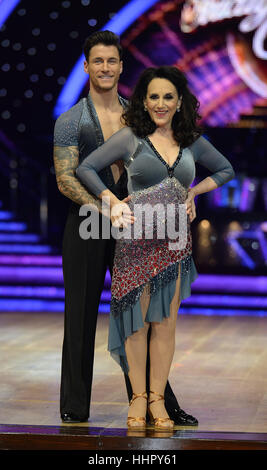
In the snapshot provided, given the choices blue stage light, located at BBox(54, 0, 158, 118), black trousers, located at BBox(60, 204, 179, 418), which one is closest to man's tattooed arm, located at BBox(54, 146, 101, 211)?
black trousers, located at BBox(60, 204, 179, 418)

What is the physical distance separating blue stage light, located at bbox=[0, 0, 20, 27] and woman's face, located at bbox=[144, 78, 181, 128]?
8.35 metres

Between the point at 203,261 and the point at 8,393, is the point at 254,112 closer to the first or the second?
the point at 203,261

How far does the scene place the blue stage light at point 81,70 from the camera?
1120cm

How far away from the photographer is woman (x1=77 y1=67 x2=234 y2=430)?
3305 millimetres

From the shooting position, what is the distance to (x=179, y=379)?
15.6ft

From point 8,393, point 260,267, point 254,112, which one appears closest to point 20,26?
Result: point 254,112

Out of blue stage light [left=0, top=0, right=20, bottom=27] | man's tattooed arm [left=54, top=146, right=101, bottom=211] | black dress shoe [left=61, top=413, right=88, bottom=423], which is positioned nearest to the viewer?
man's tattooed arm [left=54, top=146, right=101, bottom=211]

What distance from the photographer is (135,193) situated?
3.32 metres

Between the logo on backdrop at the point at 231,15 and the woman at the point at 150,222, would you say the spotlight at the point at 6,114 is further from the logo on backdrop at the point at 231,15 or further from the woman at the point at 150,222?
the woman at the point at 150,222

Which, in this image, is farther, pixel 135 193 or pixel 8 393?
pixel 8 393

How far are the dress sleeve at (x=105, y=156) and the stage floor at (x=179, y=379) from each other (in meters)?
0.95

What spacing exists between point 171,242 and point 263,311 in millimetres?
5495

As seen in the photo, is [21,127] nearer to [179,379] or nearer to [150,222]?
[179,379]

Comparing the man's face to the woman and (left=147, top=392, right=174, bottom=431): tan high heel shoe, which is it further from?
(left=147, top=392, right=174, bottom=431): tan high heel shoe
